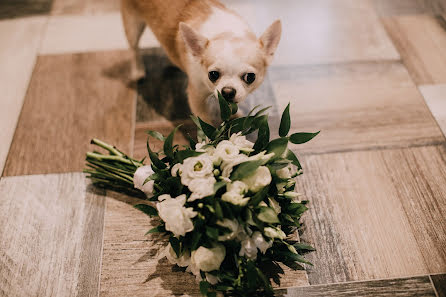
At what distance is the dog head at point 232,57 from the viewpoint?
4.43 feet

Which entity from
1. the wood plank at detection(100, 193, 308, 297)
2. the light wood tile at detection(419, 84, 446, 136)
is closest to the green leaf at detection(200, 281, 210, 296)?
the wood plank at detection(100, 193, 308, 297)

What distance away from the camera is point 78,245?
1374 mm

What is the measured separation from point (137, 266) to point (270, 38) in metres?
0.93

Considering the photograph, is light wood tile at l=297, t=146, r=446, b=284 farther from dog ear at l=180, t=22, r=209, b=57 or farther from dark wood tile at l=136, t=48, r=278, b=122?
dog ear at l=180, t=22, r=209, b=57

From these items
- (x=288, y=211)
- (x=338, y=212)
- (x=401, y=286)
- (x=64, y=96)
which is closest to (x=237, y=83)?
(x=288, y=211)

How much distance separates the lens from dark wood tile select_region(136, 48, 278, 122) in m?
1.82

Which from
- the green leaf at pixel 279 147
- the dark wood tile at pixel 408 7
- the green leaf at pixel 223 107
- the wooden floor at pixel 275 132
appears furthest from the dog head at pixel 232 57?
the dark wood tile at pixel 408 7

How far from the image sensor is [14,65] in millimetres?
2076

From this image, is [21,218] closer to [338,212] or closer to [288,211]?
[288,211]

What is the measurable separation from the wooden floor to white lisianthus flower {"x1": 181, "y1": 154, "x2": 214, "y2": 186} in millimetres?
388

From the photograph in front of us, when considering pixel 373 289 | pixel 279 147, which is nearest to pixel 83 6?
pixel 279 147

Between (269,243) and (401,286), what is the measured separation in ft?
1.57

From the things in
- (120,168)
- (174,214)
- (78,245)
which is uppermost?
(174,214)

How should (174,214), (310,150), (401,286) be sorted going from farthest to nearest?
(310,150)
(401,286)
(174,214)
